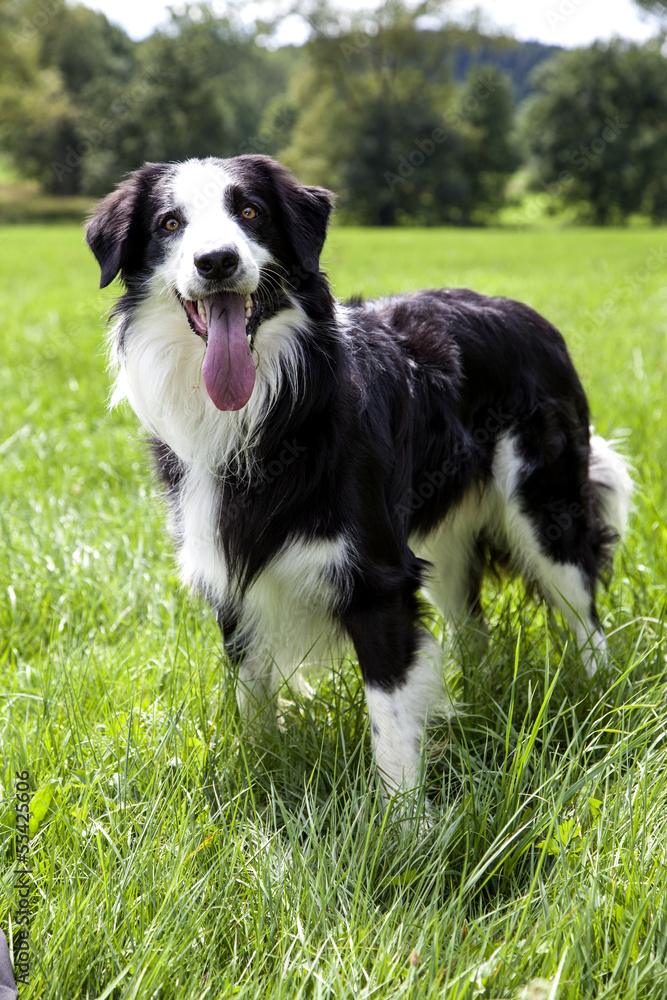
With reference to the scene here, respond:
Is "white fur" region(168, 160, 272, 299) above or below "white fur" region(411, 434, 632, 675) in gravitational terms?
above

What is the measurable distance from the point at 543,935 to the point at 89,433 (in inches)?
176

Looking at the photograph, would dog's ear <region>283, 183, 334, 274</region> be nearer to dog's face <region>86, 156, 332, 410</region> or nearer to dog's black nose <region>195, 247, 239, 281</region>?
dog's face <region>86, 156, 332, 410</region>

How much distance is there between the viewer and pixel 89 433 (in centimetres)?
530

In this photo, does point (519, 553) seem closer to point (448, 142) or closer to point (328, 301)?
point (328, 301)

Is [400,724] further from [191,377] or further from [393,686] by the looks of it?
[191,377]

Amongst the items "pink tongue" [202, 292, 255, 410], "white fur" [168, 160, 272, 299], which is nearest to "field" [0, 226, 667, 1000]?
"pink tongue" [202, 292, 255, 410]

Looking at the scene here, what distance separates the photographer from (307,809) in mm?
2094

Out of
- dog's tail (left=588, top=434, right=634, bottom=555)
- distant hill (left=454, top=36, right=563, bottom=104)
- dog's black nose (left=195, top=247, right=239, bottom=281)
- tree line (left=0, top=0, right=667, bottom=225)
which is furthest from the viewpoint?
distant hill (left=454, top=36, right=563, bottom=104)

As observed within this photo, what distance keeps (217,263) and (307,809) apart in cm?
146

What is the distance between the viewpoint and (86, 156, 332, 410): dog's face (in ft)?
6.70

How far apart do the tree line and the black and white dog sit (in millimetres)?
33150

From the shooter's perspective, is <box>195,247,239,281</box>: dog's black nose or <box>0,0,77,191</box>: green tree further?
<box>0,0,77,191</box>: green tree

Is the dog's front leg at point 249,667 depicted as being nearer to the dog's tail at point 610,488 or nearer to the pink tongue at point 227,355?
the pink tongue at point 227,355

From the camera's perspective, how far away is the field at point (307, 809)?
5.18ft
